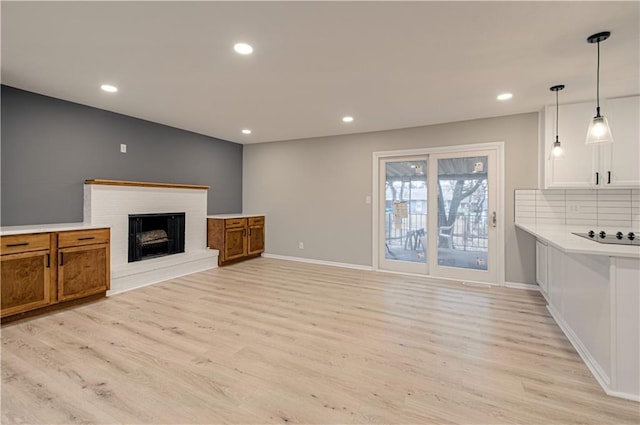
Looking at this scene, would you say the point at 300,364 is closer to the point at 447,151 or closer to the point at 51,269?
the point at 51,269

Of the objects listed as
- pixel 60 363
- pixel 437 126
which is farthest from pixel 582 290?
pixel 60 363

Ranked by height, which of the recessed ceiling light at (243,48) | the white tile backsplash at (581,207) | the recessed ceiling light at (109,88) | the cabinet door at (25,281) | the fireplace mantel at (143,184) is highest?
the recessed ceiling light at (109,88)

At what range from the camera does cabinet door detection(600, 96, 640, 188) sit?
3.34 metres

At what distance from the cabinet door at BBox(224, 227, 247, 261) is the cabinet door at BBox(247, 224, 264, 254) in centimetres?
16

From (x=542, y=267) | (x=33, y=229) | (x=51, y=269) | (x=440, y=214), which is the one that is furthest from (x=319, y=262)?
(x=33, y=229)

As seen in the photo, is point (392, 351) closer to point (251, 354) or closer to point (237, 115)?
point (251, 354)

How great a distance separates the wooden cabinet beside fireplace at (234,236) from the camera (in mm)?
5418

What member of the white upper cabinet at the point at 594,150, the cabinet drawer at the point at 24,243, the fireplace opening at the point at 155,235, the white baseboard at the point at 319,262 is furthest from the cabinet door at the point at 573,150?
the cabinet drawer at the point at 24,243

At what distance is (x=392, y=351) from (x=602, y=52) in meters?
3.03

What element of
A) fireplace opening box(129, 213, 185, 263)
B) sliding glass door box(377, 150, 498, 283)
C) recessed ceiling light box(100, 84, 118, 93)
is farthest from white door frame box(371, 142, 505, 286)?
recessed ceiling light box(100, 84, 118, 93)

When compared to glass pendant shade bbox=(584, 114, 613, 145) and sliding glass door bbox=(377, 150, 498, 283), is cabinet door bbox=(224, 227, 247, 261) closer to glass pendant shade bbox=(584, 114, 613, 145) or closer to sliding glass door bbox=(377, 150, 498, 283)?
sliding glass door bbox=(377, 150, 498, 283)

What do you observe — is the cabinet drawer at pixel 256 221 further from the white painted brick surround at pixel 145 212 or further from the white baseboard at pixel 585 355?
the white baseboard at pixel 585 355

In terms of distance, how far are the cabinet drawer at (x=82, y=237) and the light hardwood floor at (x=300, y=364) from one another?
0.76 metres

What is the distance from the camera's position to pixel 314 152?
5805 mm
